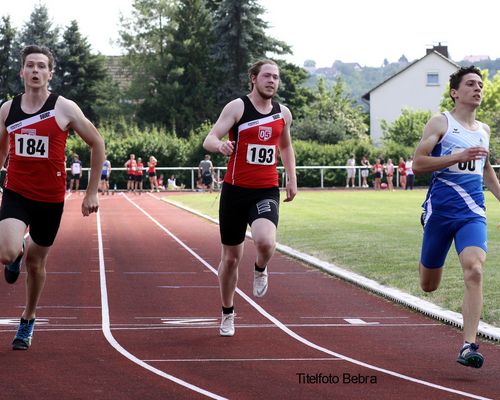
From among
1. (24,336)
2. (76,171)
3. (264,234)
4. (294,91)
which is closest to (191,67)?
(294,91)

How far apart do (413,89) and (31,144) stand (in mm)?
89233

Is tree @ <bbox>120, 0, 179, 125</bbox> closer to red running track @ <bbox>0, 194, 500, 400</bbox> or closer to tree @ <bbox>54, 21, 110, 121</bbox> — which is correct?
tree @ <bbox>54, 21, 110, 121</bbox>

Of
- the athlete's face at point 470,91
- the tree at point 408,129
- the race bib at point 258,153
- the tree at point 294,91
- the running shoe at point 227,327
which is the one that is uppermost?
the tree at point 294,91

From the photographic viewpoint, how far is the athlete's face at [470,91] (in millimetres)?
8688

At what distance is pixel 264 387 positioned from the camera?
751 cm

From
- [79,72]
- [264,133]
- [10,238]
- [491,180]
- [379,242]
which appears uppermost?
[79,72]

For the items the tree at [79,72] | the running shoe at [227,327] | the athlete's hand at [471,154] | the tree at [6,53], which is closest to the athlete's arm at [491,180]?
the athlete's hand at [471,154]

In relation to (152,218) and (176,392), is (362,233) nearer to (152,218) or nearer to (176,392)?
(152,218)

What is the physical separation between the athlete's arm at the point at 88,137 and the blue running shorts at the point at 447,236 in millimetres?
2382

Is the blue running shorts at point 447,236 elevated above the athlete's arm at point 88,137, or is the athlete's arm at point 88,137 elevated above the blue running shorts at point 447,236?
the athlete's arm at point 88,137

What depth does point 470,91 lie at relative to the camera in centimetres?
869

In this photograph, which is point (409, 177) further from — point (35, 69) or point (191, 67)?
point (35, 69)

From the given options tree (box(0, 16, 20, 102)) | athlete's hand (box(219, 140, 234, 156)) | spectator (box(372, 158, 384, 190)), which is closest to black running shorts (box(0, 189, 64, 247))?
athlete's hand (box(219, 140, 234, 156))

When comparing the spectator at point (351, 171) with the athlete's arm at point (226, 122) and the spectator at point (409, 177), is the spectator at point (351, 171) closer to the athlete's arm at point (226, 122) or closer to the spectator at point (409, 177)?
the spectator at point (409, 177)
